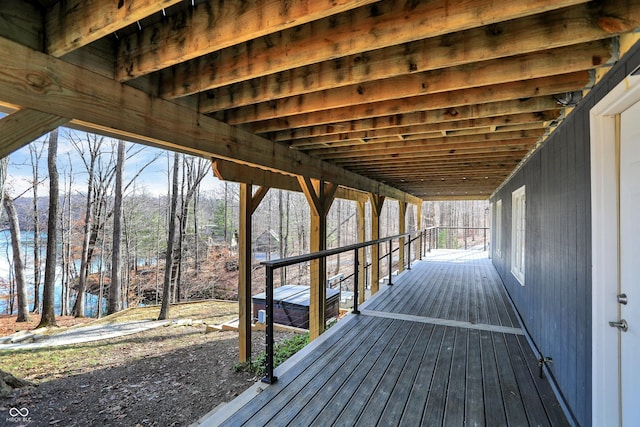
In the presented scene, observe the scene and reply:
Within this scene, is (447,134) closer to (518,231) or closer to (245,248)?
(518,231)

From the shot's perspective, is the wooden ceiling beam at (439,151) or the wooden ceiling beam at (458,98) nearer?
the wooden ceiling beam at (458,98)

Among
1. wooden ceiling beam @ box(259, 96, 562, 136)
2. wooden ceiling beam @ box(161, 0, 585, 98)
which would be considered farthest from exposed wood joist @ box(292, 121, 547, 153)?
wooden ceiling beam @ box(161, 0, 585, 98)

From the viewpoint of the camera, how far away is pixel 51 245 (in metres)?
8.86

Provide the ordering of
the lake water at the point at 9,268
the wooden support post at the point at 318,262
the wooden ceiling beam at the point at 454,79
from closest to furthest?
1. the wooden ceiling beam at the point at 454,79
2. the wooden support post at the point at 318,262
3. the lake water at the point at 9,268

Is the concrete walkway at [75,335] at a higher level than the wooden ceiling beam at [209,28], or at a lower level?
lower

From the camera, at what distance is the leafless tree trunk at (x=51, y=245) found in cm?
837

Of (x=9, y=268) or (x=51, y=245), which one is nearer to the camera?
(x=51, y=245)

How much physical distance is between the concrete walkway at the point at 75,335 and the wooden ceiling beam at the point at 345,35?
7478 mm

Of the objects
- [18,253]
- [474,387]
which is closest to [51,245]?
[18,253]

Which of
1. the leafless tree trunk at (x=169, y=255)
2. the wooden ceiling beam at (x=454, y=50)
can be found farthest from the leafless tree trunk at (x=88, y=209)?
the wooden ceiling beam at (x=454, y=50)

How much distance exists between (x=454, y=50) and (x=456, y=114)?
1020 millimetres

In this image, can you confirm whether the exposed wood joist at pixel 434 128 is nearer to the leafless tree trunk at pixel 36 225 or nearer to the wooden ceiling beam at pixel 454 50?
the wooden ceiling beam at pixel 454 50

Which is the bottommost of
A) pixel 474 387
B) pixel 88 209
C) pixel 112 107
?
pixel 474 387

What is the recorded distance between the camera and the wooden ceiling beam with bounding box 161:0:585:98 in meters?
1.27
